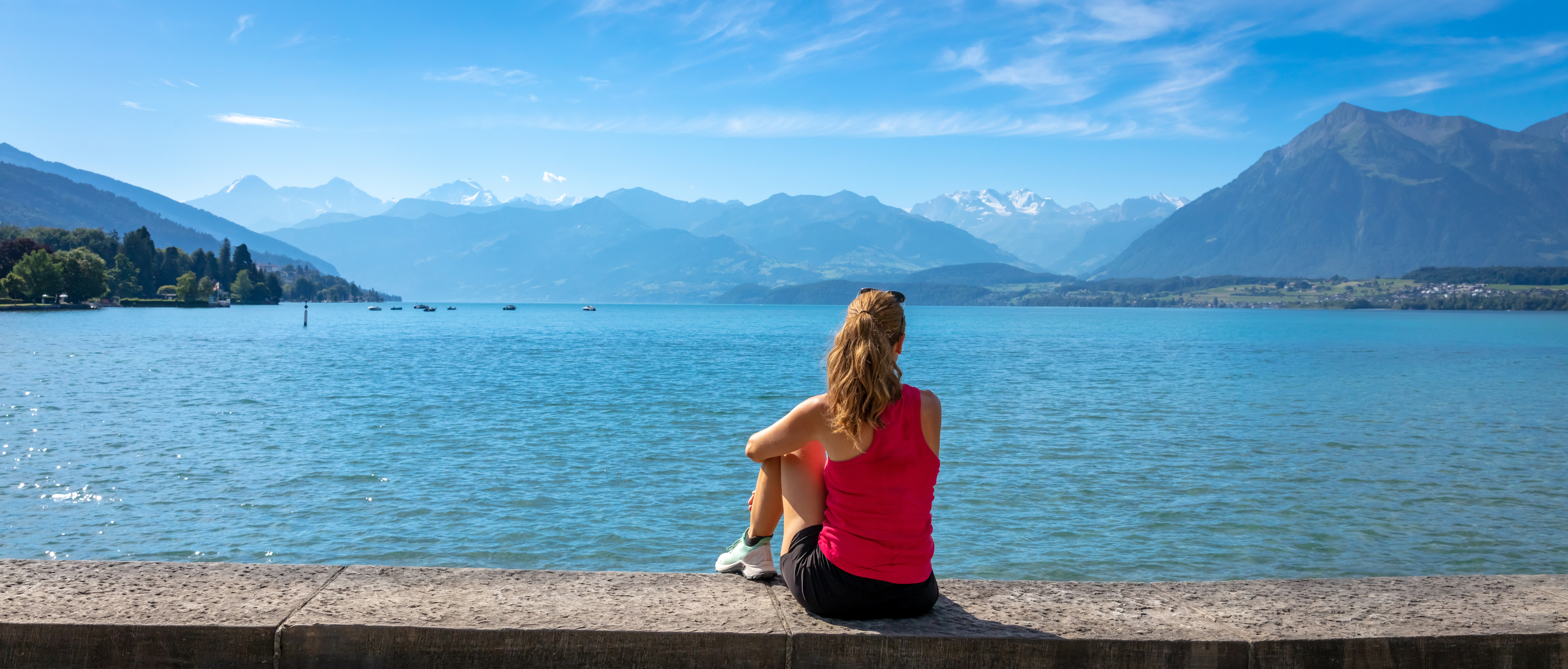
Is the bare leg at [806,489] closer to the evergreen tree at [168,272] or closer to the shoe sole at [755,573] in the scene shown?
the shoe sole at [755,573]

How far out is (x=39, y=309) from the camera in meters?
138

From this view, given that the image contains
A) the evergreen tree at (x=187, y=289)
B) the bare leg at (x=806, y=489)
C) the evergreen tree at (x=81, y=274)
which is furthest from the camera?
the evergreen tree at (x=187, y=289)

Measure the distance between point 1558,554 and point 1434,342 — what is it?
3461 inches

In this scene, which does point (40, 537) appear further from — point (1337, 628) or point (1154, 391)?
point (1154, 391)

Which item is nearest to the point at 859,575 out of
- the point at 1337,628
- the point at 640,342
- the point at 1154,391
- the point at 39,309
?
the point at 1337,628

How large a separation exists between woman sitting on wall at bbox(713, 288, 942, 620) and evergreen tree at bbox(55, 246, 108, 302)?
170m

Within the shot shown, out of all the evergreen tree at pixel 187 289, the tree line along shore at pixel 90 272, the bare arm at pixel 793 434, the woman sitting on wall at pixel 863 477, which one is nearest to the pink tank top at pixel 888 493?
the woman sitting on wall at pixel 863 477

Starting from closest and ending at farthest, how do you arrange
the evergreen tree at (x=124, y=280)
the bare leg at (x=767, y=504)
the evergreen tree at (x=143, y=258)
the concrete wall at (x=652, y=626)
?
the concrete wall at (x=652, y=626)
the bare leg at (x=767, y=504)
the evergreen tree at (x=124, y=280)
the evergreen tree at (x=143, y=258)

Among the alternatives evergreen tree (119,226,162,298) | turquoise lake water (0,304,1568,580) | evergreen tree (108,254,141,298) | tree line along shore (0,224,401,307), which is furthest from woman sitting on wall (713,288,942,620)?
evergreen tree (119,226,162,298)

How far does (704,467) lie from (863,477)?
13188 millimetres

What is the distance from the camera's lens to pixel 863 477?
467 cm

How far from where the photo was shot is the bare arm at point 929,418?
4.74 meters

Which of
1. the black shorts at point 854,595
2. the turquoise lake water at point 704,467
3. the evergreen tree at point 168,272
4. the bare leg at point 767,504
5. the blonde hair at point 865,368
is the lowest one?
the turquoise lake water at point 704,467

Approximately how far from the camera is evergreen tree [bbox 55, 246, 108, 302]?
14275 cm
